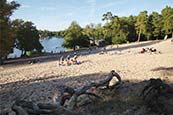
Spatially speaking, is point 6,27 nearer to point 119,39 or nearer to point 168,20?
point 119,39

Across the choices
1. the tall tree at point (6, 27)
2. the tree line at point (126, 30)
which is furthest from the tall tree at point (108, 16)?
the tall tree at point (6, 27)

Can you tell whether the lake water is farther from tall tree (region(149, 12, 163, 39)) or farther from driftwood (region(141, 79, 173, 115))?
driftwood (region(141, 79, 173, 115))

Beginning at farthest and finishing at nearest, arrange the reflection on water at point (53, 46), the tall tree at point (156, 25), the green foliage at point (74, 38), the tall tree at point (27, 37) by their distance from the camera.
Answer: the reflection on water at point (53, 46) < the tall tree at point (156, 25) < the green foliage at point (74, 38) < the tall tree at point (27, 37)

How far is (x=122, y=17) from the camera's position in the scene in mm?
89812

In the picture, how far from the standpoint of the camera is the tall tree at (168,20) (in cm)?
7450

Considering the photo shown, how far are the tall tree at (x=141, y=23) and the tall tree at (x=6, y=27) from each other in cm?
4412

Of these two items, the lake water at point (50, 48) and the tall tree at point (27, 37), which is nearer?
the tall tree at point (27, 37)

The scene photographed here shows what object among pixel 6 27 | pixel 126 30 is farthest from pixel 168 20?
pixel 6 27

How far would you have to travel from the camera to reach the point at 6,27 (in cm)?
3694

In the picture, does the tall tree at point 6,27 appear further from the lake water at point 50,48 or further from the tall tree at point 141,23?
the tall tree at point 141,23

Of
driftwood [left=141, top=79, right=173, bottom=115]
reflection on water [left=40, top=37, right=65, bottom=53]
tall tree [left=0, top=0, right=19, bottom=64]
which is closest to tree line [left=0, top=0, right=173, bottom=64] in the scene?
reflection on water [left=40, top=37, right=65, bottom=53]

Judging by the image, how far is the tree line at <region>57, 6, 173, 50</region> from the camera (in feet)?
237

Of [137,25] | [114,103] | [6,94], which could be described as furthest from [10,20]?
[137,25]

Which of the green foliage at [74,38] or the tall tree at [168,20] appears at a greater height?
the tall tree at [168,20]
